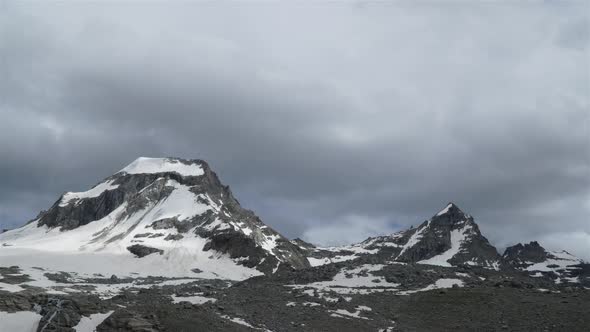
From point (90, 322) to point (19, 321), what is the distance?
19.9 feet

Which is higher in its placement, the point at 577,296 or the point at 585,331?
the point at 577,296

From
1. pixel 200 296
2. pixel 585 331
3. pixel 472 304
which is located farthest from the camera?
pixel 200 296

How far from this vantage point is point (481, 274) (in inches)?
3241

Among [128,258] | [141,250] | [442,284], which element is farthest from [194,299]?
[141,250]

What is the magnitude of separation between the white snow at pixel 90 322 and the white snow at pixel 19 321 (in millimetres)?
3621

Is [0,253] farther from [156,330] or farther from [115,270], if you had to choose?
[156,330]

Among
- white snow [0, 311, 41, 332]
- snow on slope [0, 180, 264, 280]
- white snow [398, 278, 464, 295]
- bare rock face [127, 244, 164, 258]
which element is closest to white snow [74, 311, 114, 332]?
white snow [0, 311, 41, 332]

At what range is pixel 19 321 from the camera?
145ft

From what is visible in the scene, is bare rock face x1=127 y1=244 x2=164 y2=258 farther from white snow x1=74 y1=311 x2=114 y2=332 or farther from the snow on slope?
white snow x1=74 y1=311 x2=114 y2=332

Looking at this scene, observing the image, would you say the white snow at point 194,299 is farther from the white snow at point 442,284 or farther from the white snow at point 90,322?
the white snow at point 442,284

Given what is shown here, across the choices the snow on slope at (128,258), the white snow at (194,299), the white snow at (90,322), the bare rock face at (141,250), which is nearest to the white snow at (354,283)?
the white snow at (194,299)

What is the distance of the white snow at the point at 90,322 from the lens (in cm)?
4378

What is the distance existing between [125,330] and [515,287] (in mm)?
50198

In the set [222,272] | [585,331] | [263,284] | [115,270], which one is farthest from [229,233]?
[585,331]
